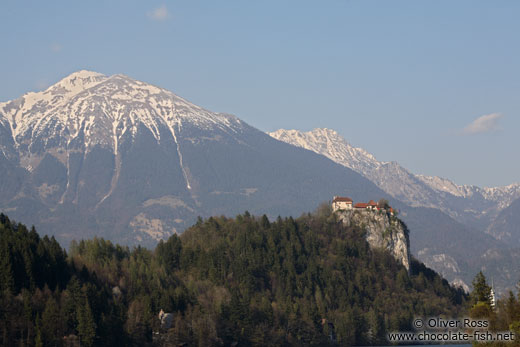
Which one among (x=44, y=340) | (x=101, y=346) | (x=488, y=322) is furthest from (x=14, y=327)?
(x=488, y=322)

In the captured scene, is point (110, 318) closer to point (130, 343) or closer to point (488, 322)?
point (130, 343)

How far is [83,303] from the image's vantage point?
192 meters

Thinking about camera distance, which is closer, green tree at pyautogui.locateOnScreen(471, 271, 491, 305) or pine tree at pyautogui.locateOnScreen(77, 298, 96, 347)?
green tree at pyautogui.locateOnScreen(471, 271, 491, 305)

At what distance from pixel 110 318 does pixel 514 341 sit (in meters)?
82.1

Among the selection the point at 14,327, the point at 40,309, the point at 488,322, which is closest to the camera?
the point at 488,322

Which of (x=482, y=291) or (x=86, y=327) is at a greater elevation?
(x=482, y=291)

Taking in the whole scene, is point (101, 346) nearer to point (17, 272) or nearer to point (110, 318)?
point (110, 318)

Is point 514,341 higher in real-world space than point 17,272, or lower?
lower

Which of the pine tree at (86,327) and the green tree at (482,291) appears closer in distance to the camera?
the green tree at (482,291)

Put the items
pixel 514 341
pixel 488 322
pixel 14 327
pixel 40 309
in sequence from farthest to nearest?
pixel 40 309
pixel 14 327
pixel 488 322
pixel 514 341

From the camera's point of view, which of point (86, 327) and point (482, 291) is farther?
point (86, 327)

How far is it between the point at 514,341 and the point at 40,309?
8918 centimetres

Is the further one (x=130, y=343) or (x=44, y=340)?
(x=130, y=343)

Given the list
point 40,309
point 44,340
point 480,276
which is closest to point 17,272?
point 40,309
